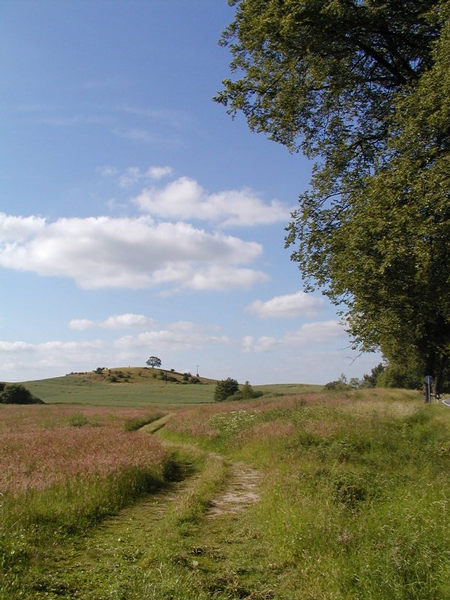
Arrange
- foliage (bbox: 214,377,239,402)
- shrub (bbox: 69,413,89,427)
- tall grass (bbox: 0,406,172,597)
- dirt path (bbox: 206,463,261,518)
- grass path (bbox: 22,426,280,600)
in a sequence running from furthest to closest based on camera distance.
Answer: foliage (bbox: 214,377,239,402) → shrub (bbox: 69,413,89,427) → dirt path (bbox: 206,463,261,518) → tall grass (bbox: 0,406,172,597) → grass path (bbox: 22,426,280,600)

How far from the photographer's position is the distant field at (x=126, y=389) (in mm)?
87350

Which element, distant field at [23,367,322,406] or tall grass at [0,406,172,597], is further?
distant field at [23,367,322,406]

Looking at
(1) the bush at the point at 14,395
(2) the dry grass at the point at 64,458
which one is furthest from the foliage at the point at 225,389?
(2) the dry grass at the point at 64,458

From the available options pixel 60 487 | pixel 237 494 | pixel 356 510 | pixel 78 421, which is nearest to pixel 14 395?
pixel 78 421

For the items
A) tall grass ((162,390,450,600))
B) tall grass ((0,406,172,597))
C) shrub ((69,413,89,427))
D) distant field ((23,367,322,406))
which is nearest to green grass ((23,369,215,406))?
distant field ((23,367,322,406))

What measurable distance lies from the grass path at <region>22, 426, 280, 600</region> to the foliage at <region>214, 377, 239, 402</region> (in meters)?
74.0

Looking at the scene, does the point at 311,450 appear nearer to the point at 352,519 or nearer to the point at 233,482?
the point at 233,482

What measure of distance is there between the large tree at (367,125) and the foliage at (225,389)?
68.9 m

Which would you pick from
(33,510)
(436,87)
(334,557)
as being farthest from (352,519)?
(436,87)

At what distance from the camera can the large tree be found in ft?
35.2

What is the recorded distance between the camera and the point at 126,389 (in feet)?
362

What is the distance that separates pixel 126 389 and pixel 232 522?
346ft

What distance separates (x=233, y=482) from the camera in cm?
1347

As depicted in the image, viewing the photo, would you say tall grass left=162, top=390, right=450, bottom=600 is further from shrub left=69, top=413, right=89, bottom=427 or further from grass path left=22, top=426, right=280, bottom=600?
shrub left=69, top=413, right=89, bottom=427
